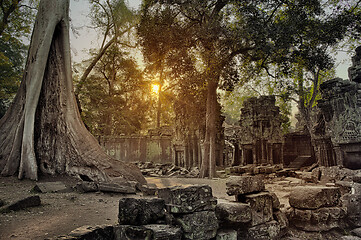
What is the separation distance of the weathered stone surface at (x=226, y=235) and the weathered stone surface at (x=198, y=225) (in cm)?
7

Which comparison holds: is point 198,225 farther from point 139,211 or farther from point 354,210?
point 354,210

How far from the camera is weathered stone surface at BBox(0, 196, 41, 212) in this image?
336 centimetres

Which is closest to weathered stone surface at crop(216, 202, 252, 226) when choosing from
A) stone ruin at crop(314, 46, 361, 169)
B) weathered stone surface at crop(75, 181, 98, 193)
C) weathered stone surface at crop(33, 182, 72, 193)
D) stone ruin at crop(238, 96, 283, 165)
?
weathered stone surface at crop(75, 181, 98, 193)

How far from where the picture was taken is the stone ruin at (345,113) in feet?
21.9

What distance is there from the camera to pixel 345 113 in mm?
6992

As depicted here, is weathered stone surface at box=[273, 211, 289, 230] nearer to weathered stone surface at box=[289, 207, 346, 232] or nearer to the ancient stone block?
weathered stone surface at box=[289, 207, 346, 232]

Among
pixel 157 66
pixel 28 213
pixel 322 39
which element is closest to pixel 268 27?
pixel 322 39

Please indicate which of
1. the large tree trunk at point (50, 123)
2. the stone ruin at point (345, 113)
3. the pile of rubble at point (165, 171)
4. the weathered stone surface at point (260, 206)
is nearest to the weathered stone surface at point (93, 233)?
the weathered stone surface at point (260, 206)

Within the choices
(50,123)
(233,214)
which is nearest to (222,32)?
(50,123)

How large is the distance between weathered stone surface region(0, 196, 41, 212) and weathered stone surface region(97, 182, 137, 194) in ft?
5.14

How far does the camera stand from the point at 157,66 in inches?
454

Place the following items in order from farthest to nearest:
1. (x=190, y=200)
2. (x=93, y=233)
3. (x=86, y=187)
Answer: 1. (x=86, y=187)
2. (x=190, y=200)
3. (x=93, y=233)

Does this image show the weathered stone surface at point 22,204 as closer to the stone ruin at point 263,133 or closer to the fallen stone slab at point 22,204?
the fallen stone slab at point 22,204

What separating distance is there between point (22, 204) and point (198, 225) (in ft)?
9.08
